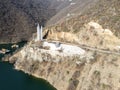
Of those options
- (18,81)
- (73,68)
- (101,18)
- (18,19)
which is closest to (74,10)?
(101,18)

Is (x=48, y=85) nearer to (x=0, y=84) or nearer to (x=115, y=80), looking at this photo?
(x=0, y=84)

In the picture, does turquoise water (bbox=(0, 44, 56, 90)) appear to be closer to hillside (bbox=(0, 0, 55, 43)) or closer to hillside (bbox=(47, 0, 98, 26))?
hillside (bbox=(47, 0, 98, 26))

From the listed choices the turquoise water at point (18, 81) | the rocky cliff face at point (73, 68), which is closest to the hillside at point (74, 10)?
the rocky cliff face at point (73, 68)

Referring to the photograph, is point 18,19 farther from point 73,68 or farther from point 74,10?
point 73,68

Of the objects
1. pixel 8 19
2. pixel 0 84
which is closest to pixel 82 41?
pixel 0 84

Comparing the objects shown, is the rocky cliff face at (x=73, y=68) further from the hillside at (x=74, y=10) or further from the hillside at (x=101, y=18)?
the hillside at (x=74, y=10)

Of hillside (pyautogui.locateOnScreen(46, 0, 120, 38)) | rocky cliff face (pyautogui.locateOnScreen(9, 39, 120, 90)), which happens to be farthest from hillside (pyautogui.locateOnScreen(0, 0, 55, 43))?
hillside (pyautogui.locateOnScreen(46, 0, 120, 38))
